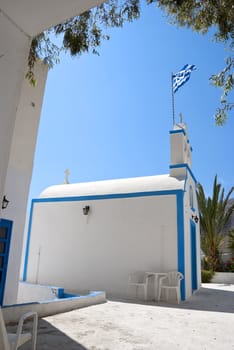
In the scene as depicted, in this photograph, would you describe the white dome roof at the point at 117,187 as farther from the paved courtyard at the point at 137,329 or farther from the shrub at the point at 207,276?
the shrub at the point at 207,276

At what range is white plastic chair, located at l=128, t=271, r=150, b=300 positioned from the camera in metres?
8.95

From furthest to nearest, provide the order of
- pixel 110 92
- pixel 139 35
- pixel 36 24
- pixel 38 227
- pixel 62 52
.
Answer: pixel 38 227
pixel 110 92
pixel 139 35
pixel 62 52
pixel 36 24

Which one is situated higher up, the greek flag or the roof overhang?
the greek flag

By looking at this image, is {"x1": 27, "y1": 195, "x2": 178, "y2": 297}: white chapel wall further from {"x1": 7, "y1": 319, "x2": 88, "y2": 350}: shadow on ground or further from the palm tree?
the palm tree

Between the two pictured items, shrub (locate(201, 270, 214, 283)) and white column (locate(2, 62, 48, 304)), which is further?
shrub (locate(201, 270, 214, 283))

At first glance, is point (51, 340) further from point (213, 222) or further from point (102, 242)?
point (213, 222)

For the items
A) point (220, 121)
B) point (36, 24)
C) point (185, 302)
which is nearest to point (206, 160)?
point (185, 302)

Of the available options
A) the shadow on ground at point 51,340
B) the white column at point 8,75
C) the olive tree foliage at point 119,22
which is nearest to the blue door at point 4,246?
the shadow on ground at point 51,340

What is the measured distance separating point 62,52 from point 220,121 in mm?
3310

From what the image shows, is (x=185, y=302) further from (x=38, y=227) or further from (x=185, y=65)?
(x=185, y=65)

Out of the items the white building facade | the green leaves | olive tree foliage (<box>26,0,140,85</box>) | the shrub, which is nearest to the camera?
olive tree foliage (<box>26,0,140,85</box>)

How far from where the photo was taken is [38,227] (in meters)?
11.7

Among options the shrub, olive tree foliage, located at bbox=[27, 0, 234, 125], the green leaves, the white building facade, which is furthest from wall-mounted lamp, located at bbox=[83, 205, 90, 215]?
the shrub

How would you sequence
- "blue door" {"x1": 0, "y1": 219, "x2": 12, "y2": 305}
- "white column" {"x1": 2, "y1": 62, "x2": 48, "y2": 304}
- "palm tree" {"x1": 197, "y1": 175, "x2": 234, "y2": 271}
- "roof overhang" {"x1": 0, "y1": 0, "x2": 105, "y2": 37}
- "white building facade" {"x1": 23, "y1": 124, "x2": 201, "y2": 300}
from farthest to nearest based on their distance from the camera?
1. "palm tree" {"x1": 197, "y1": 175, "x2": 234, "y2": 271}
2. "white building facade" {"x1": 23, "y1": 124, "x2": 201, "y2": 300}
3. "white column" {"x1": 2, "y1": 62, "x2": 48, "y2": 304}
4. "blue door" {"x1": 0, "y1": 219, "x2": 12, "y2": 305}
5. "roof overhang" {"x1": 0, "y1": 0, "x2": 105, "y2": 37}
